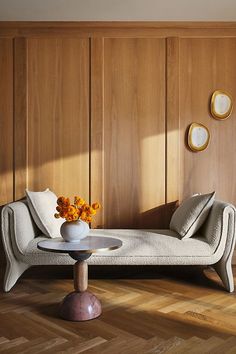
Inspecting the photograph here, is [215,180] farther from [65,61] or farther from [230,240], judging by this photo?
[65,61]

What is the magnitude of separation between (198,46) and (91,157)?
1.57 meters

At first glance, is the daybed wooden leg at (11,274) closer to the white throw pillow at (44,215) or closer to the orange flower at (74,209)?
the white throw pillow at (44,215)

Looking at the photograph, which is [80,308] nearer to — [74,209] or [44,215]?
[74,209]

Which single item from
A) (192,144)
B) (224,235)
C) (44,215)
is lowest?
(224,235)

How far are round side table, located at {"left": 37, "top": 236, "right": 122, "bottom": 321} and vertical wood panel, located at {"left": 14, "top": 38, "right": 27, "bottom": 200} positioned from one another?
1388 mm

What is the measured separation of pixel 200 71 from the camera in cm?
416

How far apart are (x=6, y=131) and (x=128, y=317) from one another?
2.35 metres

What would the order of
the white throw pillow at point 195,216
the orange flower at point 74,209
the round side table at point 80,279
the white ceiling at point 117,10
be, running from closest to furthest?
the round side table at point 80,279 → the orange flower at point 74,209 → the white throw pillow at point 195,216 → the white ceiling at point 117,10

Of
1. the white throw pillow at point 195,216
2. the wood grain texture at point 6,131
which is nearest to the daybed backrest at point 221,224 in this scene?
the white throw pillow at point 195,216

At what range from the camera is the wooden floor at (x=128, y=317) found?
2297 mm

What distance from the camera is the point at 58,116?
13.7 ft

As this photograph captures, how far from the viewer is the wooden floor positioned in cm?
230

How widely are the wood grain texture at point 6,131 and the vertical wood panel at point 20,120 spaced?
53 millimetres

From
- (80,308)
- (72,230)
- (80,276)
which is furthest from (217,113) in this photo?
(80,308)
